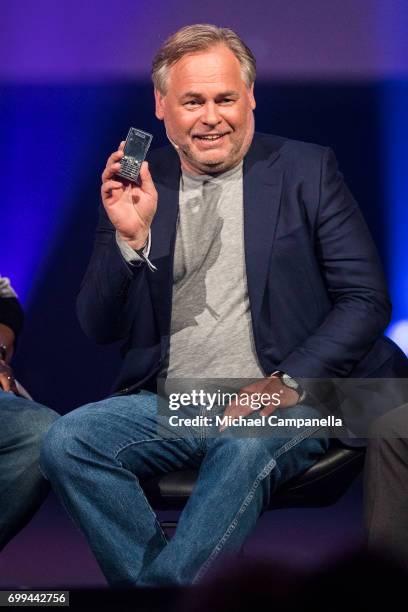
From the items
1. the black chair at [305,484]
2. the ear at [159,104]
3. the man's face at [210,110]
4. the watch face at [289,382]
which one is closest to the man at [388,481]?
the black chair at [305,484]

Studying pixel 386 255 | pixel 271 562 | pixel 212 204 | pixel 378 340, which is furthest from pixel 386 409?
pixel 271 562

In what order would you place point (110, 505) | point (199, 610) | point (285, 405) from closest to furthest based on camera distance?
point (199, 610), point (110, 505), point (285, 405)

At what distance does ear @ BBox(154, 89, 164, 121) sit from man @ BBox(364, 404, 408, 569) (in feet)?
3.45

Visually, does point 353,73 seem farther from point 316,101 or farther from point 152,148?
point 152,148

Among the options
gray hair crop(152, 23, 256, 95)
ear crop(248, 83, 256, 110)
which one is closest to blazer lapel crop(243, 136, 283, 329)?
ear crop(248, 83, 256, 110)

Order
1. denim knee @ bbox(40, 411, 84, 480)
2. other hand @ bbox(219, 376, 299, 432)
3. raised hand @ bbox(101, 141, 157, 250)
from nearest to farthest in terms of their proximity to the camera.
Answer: denim knee @ bbox(40, 411, 84, 480) < other hand @ bbox(219, 376, 299, 432) < raised hand @ bbox(101, 141, 157, 250)

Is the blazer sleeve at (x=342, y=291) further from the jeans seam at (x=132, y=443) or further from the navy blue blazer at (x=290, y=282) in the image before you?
the jeans seam at (x=132, y=443)

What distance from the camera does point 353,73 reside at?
9.37ft

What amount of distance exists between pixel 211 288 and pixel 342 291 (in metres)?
0.34

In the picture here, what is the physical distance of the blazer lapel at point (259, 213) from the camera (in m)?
2.67

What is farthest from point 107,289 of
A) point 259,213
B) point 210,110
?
point 210,110

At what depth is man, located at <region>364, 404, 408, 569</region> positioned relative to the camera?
2.33m

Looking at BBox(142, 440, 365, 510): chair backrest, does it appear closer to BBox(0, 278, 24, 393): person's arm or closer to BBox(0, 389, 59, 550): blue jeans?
BBox(0, 389, 59, 550): blue jeans

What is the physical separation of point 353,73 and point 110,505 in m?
1.36
